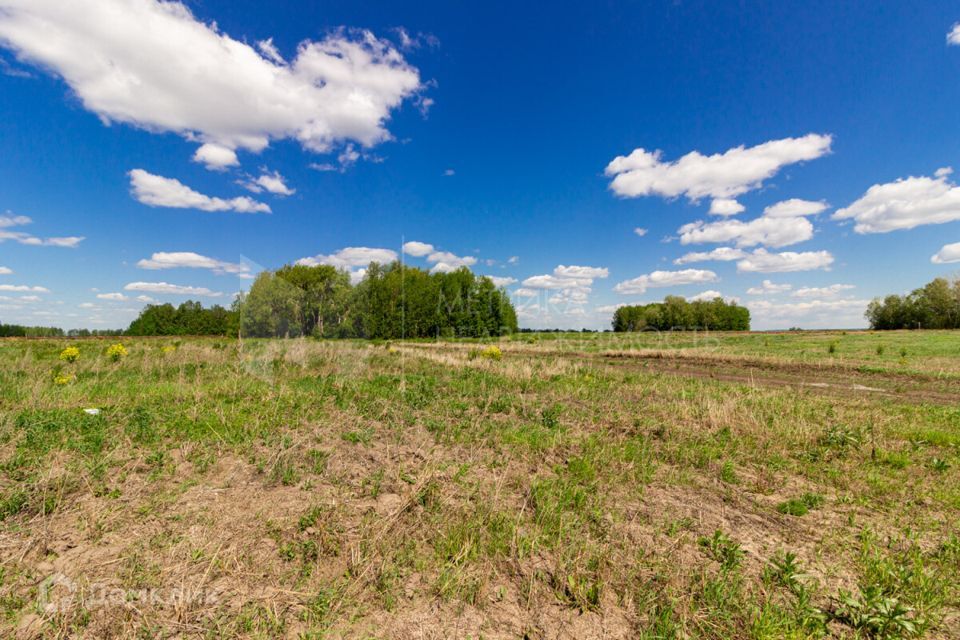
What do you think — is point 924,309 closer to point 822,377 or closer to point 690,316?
point 690,316

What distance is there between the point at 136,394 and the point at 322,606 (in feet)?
32.1

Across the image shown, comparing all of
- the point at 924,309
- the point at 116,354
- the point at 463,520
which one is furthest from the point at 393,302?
the point at 924,309

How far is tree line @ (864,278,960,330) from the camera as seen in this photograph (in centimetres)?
6962

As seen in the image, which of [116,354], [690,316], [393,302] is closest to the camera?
[116,354]

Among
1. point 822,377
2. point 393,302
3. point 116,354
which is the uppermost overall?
point 393,302

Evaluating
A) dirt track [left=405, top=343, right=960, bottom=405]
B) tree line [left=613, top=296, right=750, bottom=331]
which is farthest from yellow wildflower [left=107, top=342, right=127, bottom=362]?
tree line [left=613, top=296, right=750, bottom=331]

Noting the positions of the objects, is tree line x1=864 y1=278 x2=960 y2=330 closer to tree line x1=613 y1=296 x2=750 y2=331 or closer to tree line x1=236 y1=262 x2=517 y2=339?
tree line x1=613 y1=296 x2=750 y2=331

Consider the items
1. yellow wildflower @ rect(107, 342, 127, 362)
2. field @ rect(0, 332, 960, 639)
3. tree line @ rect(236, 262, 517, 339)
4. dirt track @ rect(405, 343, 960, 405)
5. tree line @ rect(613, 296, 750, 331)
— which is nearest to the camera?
field @ rect(0, 332, 960, 639)

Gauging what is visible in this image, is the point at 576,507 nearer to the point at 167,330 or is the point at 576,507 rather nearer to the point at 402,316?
the point at 402,316

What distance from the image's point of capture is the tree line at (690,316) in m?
108

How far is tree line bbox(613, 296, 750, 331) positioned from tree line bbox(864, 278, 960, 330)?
105 ft

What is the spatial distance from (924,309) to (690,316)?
4287 centimetres

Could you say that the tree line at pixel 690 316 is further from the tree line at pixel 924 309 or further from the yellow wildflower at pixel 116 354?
the yellow wildflower at pixel 116 354

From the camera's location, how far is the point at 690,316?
108 meters
